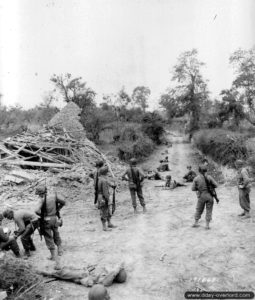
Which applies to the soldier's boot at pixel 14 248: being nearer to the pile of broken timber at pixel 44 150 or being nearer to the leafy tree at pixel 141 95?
the pile of broken timber at pixel 44 150

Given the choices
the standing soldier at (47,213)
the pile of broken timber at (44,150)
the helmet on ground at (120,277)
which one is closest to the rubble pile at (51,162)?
the pile of broken timber at (44,150)

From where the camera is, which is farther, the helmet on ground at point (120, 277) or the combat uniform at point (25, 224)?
the combat uniform at point (25, 224)

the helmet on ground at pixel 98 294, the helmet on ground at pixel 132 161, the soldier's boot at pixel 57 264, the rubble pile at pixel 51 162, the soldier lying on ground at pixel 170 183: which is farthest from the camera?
the soldier lying on ground at pixel 170 183

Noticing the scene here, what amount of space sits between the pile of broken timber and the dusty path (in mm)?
5566

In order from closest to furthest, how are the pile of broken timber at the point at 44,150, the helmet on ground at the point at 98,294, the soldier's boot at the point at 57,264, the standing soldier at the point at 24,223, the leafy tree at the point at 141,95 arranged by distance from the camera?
the helmet on ground at the point at 98,294, the soldier's boot at the point at 57,264, the standing soldier at the point at 24,223, the pile of broken timber at the point at 44,150, the leafy tree at the point at 141,95

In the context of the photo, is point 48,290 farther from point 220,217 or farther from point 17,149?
point 17,149

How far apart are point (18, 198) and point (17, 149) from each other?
5.82m

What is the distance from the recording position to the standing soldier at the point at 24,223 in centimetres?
693

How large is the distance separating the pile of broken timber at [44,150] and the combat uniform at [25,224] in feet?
28.5

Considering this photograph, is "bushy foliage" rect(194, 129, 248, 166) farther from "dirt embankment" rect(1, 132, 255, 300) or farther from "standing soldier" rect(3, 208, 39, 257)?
"standing soldier" rect(3, 208, 39, 257)

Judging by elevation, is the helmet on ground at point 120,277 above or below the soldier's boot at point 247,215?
below

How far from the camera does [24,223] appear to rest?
23.4 ft

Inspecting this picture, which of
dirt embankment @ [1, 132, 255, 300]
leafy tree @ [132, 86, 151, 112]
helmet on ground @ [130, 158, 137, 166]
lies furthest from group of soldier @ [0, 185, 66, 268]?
leafy tree @ [132, 86, 151, 112]

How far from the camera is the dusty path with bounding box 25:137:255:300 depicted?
18.1 ft
